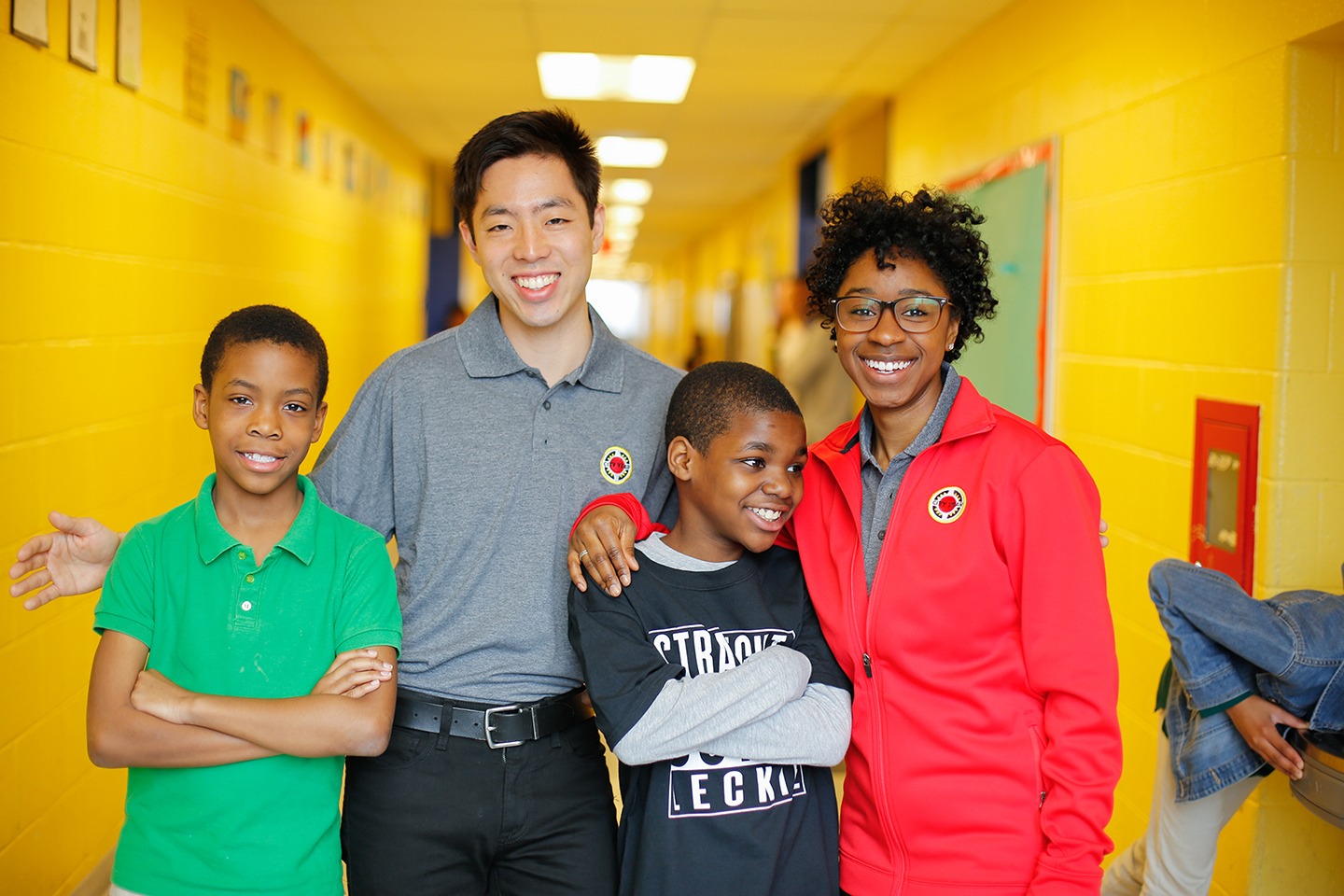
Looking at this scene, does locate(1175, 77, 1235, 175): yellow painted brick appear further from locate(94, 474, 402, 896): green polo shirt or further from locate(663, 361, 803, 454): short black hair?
locate(94, 474, 402, 896): green polo shirt

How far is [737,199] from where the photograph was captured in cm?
1111

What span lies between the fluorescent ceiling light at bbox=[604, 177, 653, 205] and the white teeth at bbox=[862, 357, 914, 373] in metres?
8.37

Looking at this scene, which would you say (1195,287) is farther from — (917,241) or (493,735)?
(493,735)

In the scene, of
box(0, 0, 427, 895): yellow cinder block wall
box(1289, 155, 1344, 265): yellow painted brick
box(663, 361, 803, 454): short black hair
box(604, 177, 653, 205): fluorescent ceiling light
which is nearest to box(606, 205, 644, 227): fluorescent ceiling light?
box(604, 177, 653, 205): fluorescent ceiling light

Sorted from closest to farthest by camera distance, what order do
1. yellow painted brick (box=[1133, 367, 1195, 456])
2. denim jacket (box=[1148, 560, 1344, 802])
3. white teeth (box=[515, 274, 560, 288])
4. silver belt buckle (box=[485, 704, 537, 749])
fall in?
silver belt buckle (box=[485, 704, 537, 749]) < white teeth (box=[515, 274, 560, 288]) < denim jacket (box=[1148, 560, 1344, 802]) < yellow painted brick (box=[1133, 367, 1195, 456])

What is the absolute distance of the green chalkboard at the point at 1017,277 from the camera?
12.2 feet

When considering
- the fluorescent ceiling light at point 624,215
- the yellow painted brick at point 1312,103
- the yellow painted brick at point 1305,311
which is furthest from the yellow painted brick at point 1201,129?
the fluorescent ceiling light at point 624,215

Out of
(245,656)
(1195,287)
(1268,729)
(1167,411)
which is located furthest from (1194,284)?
(245,656)

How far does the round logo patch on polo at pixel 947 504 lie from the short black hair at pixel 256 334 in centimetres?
90

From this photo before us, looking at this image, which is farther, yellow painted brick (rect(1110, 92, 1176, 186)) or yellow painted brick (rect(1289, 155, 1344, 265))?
yellow painted brick (rect(1110, 92, 1176, 186))

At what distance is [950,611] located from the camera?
1460 millimetres

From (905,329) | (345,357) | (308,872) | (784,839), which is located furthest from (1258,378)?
(345,357)

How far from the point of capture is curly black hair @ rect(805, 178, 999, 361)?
163 centimetres

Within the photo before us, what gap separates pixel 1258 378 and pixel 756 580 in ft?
4.87
